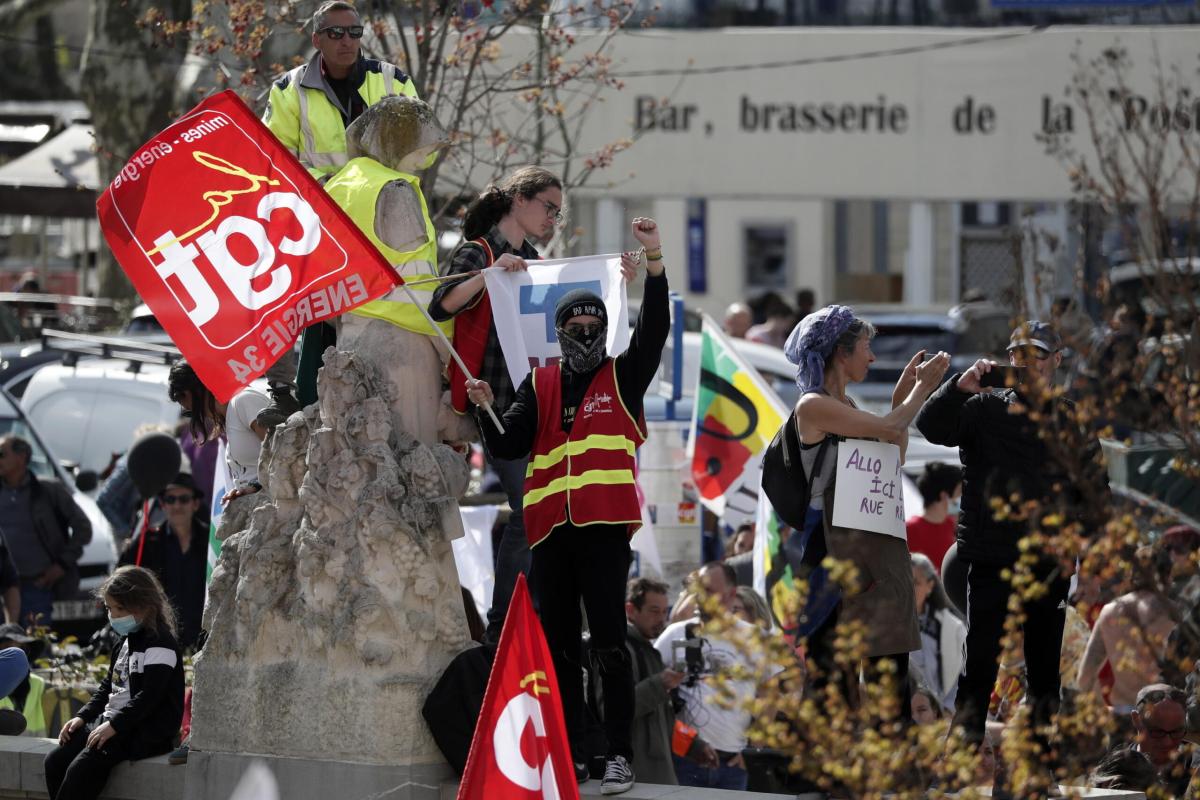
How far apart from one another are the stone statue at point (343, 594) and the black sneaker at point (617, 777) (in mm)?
603

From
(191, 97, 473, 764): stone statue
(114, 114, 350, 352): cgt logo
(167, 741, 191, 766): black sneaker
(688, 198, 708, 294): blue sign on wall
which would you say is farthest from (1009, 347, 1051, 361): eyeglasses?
(688, 198, 708, 294): blue sign on wall

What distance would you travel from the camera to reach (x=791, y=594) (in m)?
6.71

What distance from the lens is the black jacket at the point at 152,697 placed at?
8719 mm

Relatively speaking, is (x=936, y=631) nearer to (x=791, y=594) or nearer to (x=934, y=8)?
(x=791, y=594)

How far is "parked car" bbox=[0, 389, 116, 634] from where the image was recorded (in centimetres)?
1428

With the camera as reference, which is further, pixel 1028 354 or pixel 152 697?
pixel 152 697

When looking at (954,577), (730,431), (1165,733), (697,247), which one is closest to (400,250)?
(954,577)

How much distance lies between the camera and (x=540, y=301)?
8.49 metres

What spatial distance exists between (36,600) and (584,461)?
281 inches

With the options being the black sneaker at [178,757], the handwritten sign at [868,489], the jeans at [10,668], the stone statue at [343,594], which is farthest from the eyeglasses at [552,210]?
the jeans at [10,668]

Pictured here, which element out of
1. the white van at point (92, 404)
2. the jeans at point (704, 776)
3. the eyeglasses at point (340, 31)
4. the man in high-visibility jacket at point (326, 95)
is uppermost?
the eyeglasses at point (340, 31)

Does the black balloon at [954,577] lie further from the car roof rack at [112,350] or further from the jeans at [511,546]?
the car roof rack at [112,350]

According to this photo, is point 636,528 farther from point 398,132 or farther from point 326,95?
point 326,95

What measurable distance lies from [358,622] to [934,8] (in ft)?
75.5
